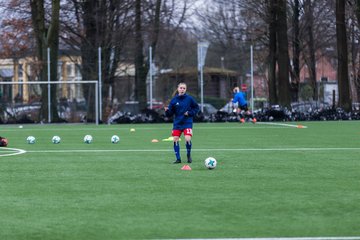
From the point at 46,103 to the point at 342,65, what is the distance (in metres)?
15.4

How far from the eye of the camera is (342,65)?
43562 millimetres

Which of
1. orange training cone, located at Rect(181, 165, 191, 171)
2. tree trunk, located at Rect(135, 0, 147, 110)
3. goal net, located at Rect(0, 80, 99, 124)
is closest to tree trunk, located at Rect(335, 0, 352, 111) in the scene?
tree trunk, located at Rect(135, 0, 147, 110)

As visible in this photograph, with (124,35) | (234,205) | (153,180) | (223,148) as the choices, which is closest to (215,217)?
(234,205)

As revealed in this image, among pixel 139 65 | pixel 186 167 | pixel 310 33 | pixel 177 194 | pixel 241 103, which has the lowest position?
pixel 177 194

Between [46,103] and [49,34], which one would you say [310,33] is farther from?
[46,103]

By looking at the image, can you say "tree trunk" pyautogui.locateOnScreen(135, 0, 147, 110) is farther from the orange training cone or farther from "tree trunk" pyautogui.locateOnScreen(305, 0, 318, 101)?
the orange training cone

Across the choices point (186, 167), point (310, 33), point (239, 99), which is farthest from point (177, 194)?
point (310, 33)

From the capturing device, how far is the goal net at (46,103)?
41.4 metres

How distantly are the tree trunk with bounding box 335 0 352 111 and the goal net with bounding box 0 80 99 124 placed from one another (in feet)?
41.6

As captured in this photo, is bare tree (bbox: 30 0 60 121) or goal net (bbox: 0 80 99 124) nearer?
goal net (bbox: 0 80 99 124)

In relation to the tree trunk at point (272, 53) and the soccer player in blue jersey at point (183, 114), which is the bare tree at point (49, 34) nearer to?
the tree trunk at point (272, 53)

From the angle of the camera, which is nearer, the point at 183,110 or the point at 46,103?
the point at 183,110

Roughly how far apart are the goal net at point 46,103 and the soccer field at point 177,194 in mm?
20574

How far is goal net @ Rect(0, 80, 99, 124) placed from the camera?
4144 centimetres
